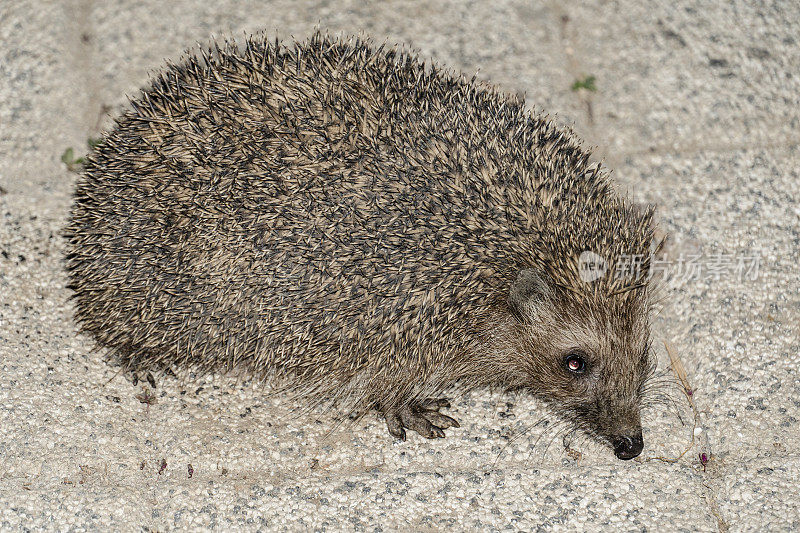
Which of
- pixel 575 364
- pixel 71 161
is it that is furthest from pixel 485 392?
pixel 71 161

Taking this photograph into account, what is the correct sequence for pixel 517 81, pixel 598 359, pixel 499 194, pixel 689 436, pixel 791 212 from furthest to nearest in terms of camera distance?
1. pixel 517 81
2. pixel 791 212
3. pixel 689 436
4. pixel 598 359
5. pixel 499 194

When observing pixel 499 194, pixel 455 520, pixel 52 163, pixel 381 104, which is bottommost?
pixel 455 520

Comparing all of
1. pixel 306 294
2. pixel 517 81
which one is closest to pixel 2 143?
pixel 306 294

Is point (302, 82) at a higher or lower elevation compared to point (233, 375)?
higher

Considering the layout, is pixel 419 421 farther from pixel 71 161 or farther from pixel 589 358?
pixel 71 161

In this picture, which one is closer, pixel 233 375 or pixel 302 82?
pixel 302 82

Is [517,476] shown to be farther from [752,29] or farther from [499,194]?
[752,29]

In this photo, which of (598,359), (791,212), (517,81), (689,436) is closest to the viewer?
(598,359)
